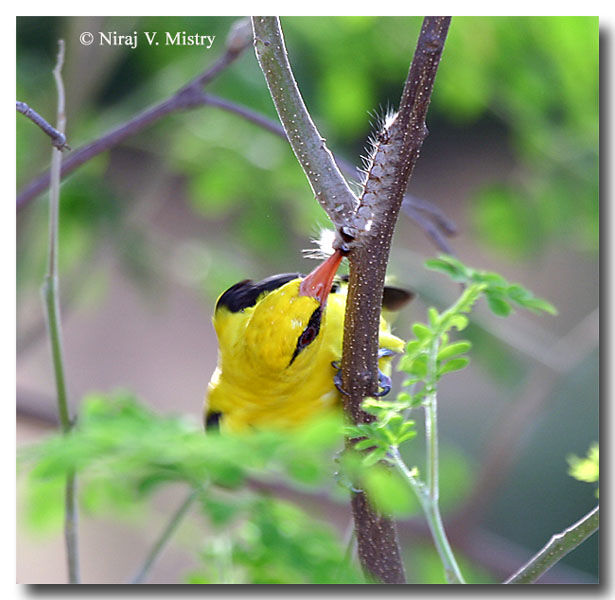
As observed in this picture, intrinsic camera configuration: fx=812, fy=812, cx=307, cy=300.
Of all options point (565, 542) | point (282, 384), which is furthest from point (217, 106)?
point (565, 542)

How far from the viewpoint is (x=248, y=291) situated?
1509 mm

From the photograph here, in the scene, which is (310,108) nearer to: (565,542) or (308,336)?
(308,336)

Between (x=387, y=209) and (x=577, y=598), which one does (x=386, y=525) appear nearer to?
(x=387, y=209)

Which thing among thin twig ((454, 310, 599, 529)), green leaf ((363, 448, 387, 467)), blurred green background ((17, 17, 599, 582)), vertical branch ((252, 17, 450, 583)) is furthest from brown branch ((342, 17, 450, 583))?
thin twig ((454, 310, 599, 529))

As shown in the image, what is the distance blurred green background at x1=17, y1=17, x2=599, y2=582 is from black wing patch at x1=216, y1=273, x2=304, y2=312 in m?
0.13

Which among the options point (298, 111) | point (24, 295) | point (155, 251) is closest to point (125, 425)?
point (298, 111)

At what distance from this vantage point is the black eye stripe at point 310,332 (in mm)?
1301

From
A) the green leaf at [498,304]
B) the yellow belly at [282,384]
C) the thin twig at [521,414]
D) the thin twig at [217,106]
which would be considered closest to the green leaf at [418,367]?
the green leaf at [498,304]

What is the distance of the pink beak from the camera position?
120cm

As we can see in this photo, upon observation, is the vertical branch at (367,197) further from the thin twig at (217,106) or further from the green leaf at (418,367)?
the thin twig at (217,106)

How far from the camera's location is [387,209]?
941mm

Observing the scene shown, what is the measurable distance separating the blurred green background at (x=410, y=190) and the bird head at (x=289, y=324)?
280 mm

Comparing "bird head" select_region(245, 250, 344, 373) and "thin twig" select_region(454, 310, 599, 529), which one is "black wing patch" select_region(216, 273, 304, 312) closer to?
"bird head" select_region(245, 250, 344, 373)

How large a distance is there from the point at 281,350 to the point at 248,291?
0.70 feet
